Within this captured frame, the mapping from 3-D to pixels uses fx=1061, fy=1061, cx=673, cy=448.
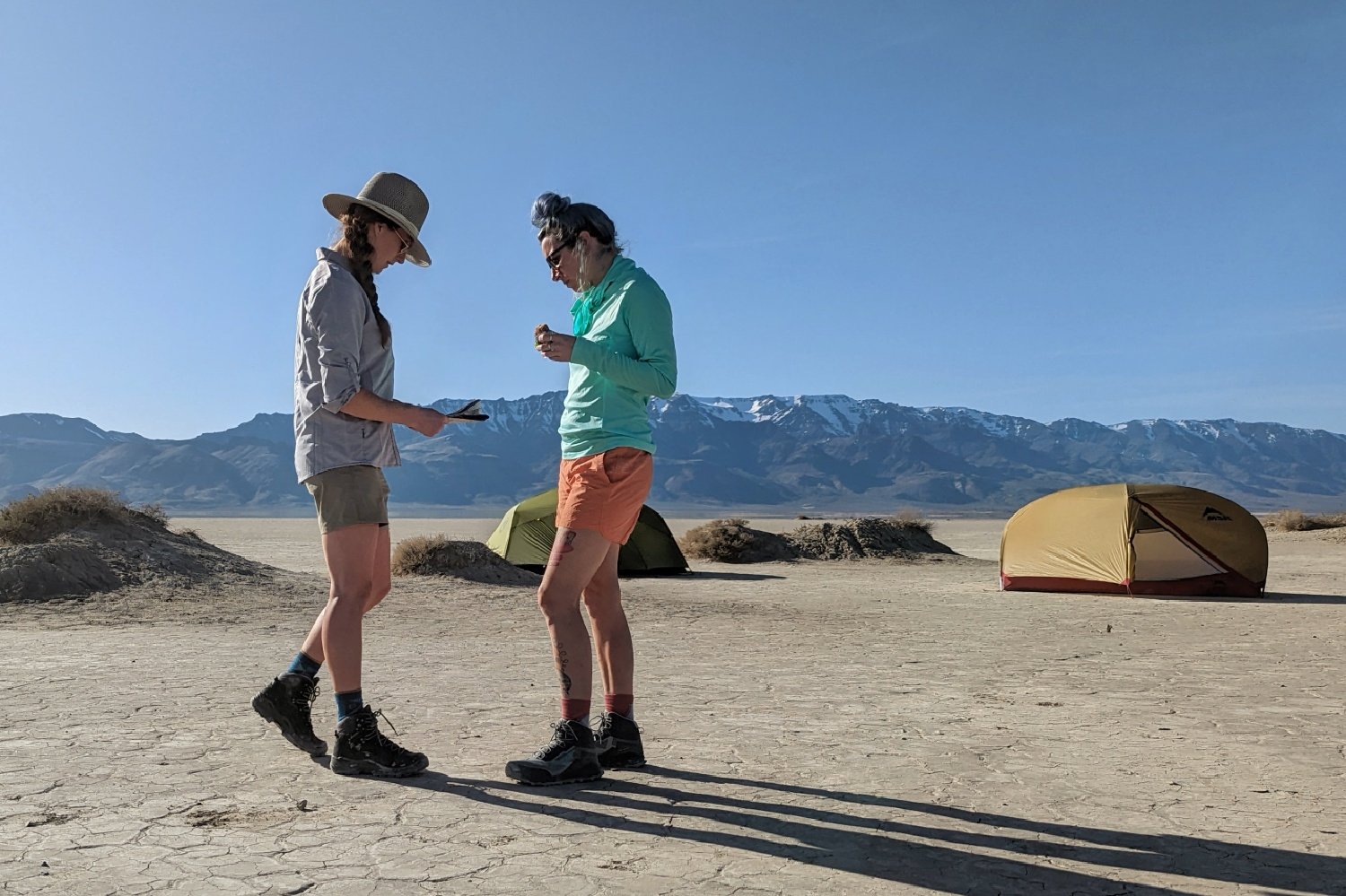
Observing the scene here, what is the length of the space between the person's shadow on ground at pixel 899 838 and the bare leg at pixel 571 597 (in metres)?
0.41

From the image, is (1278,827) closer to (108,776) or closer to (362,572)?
(362,572)

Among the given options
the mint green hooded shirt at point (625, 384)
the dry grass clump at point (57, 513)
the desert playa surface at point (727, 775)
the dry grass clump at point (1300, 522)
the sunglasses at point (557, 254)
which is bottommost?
the desert playa surface at point (727, 775)

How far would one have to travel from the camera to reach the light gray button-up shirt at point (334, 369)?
383cm

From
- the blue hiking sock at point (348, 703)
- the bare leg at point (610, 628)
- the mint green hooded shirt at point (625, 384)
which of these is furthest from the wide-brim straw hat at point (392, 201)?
the blue hiking sock at point (348, 703)

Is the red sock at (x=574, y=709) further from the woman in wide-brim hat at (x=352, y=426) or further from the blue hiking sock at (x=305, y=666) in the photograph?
the blue hiking sock at (x=305, y=666)

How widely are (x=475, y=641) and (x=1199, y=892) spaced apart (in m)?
6.82

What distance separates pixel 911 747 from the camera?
15.1 feet

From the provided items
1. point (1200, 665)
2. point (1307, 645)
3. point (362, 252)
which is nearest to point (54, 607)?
point (362, 252)

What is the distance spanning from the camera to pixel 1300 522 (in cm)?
3250

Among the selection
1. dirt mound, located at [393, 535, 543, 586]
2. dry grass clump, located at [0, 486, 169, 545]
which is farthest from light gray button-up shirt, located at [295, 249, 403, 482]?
dirt mound, located at [393, 535, 543, 586]

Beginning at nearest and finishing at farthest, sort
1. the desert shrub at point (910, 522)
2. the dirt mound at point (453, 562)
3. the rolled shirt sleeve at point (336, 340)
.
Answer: the rolled shirt sleeve at point (336, 340)
the dirt mound at point (453, 562)
the desert shrub at point (910, 522)

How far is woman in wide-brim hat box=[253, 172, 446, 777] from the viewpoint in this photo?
3.84 m

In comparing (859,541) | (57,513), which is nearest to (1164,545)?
(859,541)

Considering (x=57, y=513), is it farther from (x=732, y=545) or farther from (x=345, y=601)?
(x=732, y=545)
